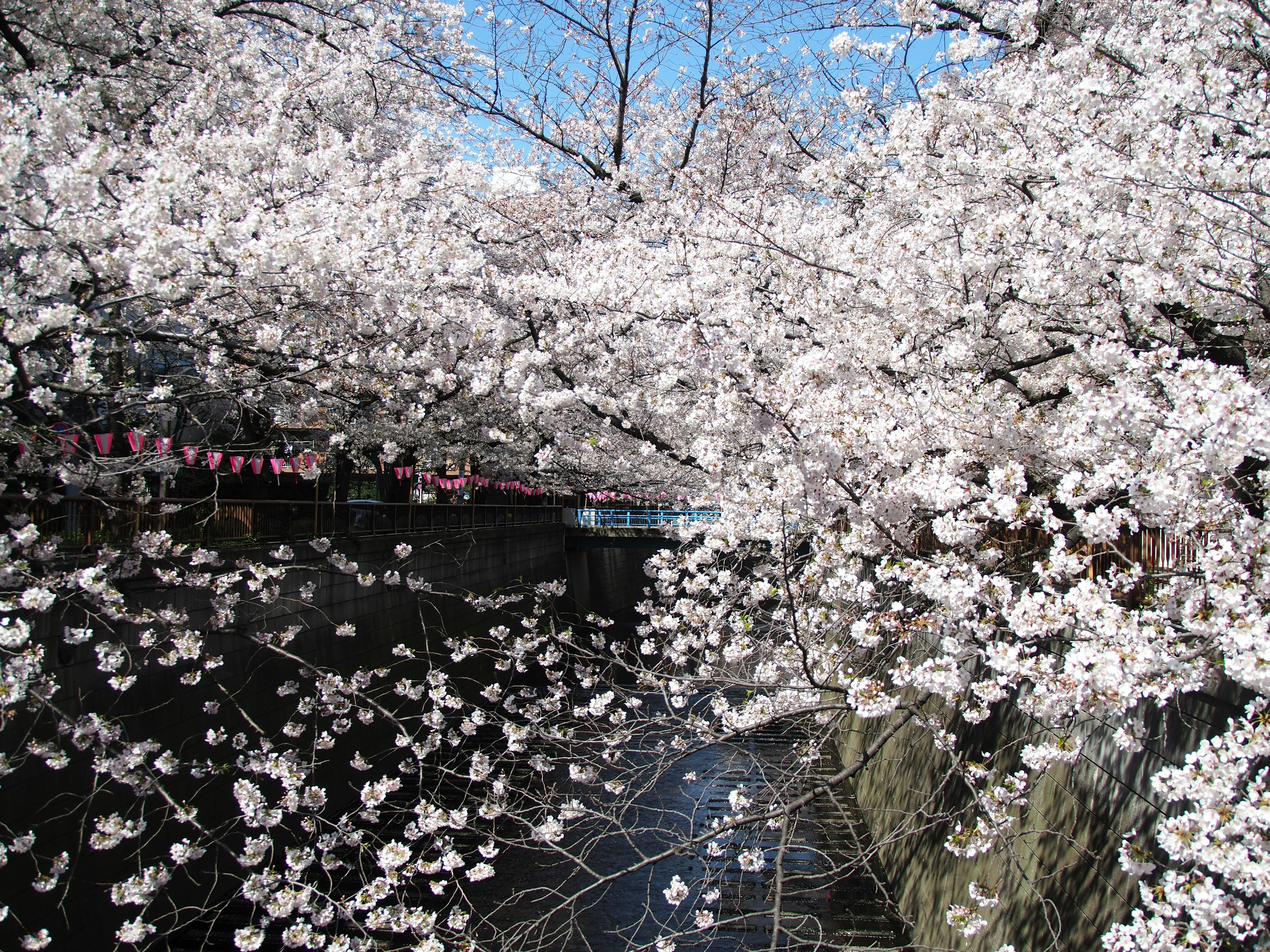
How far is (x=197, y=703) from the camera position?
8.96m

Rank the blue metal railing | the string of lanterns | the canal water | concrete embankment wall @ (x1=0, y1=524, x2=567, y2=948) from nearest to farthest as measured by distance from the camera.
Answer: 1. concrete embankment wall @ (x1=0, y1=524, x2=567, y2=948)
2. the string of lanterns
3. the canal water
4. the blue metal railing

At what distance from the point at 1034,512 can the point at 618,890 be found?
27.6 ft

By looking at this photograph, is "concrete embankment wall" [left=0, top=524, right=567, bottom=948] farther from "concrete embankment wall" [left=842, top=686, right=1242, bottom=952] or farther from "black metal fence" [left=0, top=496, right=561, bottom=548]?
"concrete embankment wall" [left=842, top=686, right=1242, bottom=952]

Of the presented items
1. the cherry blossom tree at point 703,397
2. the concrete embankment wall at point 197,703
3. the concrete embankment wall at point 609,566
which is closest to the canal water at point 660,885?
the cherry blossom tree at point 703,397

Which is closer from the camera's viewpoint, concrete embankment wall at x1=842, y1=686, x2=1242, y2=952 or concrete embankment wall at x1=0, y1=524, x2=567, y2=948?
Answer: concrete embankment wall at x1=842, y1=686, x2=1242, y2=952

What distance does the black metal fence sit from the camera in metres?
7.18

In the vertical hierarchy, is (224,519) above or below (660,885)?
above

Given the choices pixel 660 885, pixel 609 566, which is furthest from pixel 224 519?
pixel 609 566

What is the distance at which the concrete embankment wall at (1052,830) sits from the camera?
443 centimetres

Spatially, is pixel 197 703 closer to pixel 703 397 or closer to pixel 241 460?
pixel 241 460

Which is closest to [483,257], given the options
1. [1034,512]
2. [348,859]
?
[1034,512]

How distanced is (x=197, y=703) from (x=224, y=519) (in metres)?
2.08

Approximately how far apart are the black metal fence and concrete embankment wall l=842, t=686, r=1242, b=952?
6971mm

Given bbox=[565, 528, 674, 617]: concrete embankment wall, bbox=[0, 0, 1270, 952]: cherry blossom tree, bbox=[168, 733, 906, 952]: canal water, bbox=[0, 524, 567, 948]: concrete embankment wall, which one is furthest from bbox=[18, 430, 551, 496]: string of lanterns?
bbox=[565, 528, 674, 617]: concrete embankment wall
